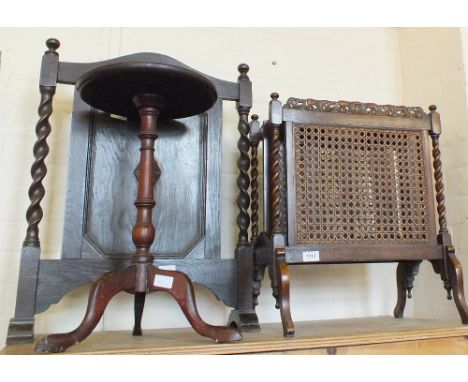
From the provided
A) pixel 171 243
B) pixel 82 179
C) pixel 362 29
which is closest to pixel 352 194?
pixel 171 243

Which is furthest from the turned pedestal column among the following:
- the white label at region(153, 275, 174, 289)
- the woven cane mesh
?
the woven cane mesh

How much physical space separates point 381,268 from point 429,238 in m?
0.53

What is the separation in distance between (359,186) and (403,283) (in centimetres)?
59

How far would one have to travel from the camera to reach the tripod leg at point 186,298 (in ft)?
3.75

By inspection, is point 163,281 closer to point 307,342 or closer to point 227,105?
point 307,342

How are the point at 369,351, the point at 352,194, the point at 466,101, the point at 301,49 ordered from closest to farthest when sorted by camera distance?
the point at 369,351 < the point at 352,194 < the point at 466,101 < the point at 301,49

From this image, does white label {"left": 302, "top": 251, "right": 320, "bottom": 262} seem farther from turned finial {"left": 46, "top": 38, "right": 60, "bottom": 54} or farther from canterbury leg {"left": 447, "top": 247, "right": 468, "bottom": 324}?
turned finial {"left": 46, "top": 38, "right": 60, "bottom": 54}

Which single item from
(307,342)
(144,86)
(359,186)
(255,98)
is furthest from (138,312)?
(255,98)

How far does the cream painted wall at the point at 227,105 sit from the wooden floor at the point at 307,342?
0.81 ft

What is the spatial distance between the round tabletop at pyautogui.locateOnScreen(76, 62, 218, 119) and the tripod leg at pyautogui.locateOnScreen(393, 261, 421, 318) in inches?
41.8

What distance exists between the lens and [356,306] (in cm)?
187

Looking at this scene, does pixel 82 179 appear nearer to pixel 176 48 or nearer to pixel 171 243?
pixel 171 243

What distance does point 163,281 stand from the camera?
3.80 ft

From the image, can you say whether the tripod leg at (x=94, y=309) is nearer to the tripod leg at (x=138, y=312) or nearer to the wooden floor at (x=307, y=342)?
the wooden floor at (x=307, y=342)
